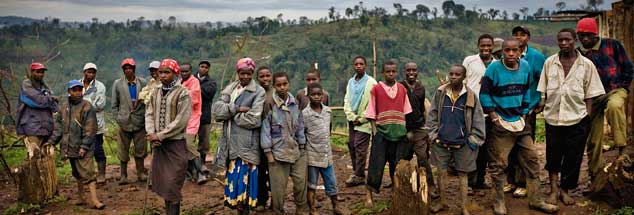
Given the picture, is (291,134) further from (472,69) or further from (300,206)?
(472,69)

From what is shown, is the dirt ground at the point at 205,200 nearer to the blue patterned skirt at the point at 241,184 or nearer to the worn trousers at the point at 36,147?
the worn trousers at the point at 36,147

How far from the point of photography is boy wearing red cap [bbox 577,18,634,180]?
4.90m

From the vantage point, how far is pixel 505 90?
15.7 feet

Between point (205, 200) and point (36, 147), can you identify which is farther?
point (205, 200)

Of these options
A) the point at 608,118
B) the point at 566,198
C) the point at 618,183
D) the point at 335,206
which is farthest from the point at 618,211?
the point at 335,206

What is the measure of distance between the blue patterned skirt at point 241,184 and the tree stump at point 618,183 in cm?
323

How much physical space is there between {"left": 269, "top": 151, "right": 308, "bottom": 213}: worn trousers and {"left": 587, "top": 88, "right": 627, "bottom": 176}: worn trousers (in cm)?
275

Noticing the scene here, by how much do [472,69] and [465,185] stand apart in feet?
3.99

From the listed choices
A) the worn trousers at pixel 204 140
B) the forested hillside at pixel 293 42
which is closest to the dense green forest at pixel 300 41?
the forested hillside at pixel 293 42

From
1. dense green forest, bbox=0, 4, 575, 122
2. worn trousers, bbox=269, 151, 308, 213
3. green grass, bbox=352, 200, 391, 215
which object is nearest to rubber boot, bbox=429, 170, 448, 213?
green grass, bbox=352, 200, 391, 215

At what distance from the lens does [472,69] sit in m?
5.40

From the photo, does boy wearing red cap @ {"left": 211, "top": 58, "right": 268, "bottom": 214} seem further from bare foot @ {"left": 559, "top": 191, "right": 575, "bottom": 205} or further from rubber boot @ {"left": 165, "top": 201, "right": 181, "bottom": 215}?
bare foot @ {"left": 559, "top": 191, "right": 575, "bottom": 205}

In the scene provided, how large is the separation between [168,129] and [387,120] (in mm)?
2021

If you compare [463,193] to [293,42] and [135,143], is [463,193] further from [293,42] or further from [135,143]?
[293,42]
